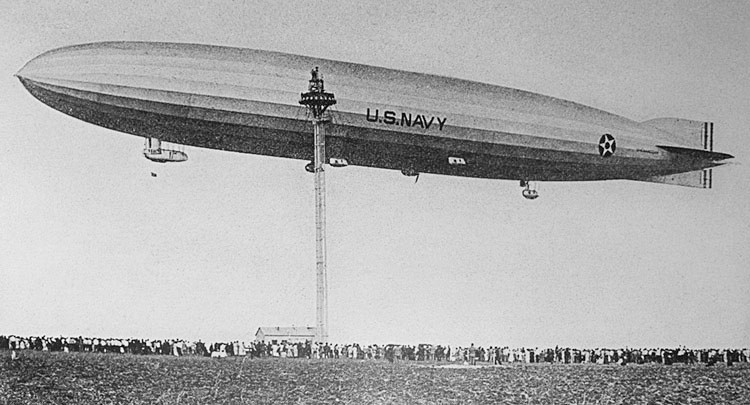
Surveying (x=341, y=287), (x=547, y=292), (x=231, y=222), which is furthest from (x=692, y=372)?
(x=231, y=222)

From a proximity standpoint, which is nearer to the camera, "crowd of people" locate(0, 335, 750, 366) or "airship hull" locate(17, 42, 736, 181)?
"airship hull" locate(17, 42, 736, 181)

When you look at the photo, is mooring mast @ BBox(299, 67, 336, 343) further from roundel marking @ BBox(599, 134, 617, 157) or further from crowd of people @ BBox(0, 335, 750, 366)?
roundel marking @ BBox(599, 134, 617, 157)

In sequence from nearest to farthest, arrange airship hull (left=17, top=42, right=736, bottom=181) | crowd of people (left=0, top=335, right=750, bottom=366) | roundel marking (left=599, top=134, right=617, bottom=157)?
airship hull (left=17, top=42, right=736, bottom=181) → crowd of people (left=0, top=335, right=750, bottom=366) → roundel marking (left=599, top=134, right=617, bottom=157)

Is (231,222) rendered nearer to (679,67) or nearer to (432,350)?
(432,350)

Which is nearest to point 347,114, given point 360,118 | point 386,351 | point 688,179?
point 360,118

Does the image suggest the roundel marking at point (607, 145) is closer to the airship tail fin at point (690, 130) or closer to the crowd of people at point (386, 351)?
the airship tail fin at point (690, 130)

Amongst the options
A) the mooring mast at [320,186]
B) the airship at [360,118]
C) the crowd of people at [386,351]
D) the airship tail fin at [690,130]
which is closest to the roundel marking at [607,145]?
the airship at [360,118]

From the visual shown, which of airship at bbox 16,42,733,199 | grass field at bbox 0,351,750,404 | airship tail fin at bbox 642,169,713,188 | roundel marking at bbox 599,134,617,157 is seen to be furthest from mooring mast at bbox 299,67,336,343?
airship tail fin at bbox 642,169,713,188

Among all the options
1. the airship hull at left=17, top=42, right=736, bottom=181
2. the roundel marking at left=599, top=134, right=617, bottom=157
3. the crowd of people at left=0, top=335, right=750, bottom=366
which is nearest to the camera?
the airship hull at left=17, top=42, right=736, bottom=181
